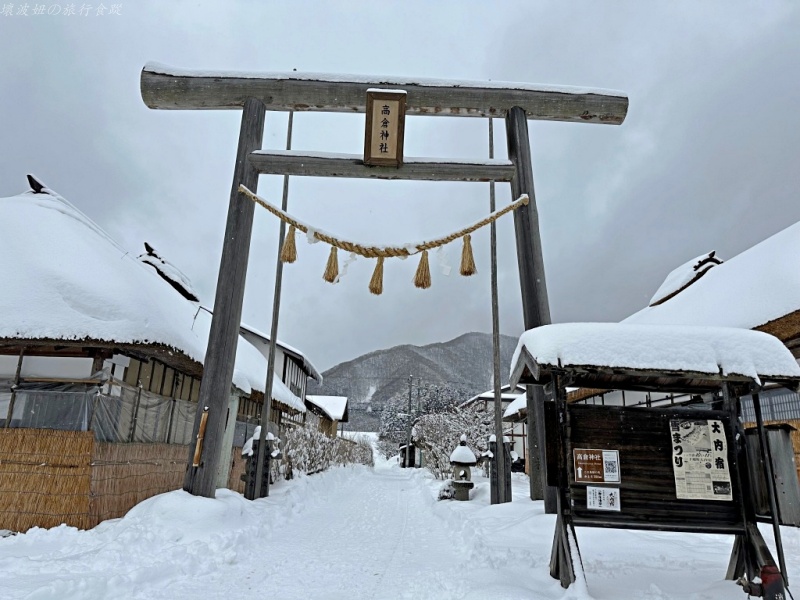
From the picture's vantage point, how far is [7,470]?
757 centimetres

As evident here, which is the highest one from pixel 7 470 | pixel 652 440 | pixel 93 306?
pixel 93 306

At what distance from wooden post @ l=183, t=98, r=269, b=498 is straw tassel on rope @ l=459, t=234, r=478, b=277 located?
349cm

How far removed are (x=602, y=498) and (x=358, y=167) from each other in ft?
19.2

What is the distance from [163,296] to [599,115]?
944 centimetres

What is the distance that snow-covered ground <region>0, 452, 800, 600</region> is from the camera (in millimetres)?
4742

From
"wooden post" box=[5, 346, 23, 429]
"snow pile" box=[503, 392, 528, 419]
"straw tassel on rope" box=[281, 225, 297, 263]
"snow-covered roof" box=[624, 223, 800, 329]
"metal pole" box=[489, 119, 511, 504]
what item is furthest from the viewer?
"snow pile" box=[503, 392, 528, 419]

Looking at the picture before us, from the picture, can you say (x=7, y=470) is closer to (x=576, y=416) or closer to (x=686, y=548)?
(x=576, y=416)

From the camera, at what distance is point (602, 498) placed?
16.4 feet

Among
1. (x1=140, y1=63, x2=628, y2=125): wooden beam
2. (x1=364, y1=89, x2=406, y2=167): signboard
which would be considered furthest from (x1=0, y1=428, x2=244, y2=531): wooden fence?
(x1=364, y1=89, x2=406, y2=167): signboard

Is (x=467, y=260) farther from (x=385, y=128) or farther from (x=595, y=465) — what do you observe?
(x=595, y=465)

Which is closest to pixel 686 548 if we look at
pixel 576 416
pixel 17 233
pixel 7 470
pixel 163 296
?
pixel 576 416

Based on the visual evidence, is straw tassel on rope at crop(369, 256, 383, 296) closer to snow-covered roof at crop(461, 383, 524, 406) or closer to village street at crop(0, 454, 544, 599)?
village street at crop(0, 454, 544, 599)

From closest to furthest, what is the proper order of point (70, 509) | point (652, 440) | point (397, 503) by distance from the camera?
1. point (652, 440)
2. point (70, 509)
3. point (397, 503)

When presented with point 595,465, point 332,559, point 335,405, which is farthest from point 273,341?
point 335,405
